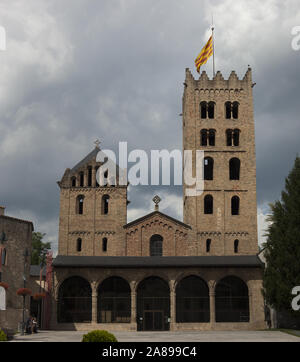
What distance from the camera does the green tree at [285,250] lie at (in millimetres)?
38875

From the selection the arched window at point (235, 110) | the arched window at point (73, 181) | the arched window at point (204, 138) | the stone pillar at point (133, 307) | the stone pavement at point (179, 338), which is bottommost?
the stone pavement at point (179, 338)

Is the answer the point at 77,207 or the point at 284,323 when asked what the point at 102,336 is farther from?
the point at 77,207

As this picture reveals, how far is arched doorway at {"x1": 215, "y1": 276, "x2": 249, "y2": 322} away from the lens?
147 ft

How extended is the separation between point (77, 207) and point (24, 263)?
13.6m

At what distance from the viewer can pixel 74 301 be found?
45.6m

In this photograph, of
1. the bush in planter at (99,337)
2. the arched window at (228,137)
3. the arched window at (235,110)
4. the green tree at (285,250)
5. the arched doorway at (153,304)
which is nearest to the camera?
the bush in planter at (99,337)

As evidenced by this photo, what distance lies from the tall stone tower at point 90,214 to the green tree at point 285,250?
1702 centimetres

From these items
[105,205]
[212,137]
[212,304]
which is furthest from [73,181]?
[212,304]

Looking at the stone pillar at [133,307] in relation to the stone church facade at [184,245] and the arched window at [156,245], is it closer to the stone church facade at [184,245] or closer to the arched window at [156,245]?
the stone church facade at [184,245]

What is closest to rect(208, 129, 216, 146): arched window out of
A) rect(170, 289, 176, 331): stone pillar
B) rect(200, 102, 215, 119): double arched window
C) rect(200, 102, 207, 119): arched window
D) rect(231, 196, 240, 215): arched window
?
rect(200, 102, 215, 119): double arched window

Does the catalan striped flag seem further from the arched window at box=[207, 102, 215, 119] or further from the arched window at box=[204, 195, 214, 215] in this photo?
the arched window at box=[204, 195, 214, 215]

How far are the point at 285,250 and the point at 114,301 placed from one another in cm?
1662

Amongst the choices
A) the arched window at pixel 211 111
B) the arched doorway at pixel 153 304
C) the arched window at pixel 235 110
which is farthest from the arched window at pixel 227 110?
the arched doorway at pixel 153 304
